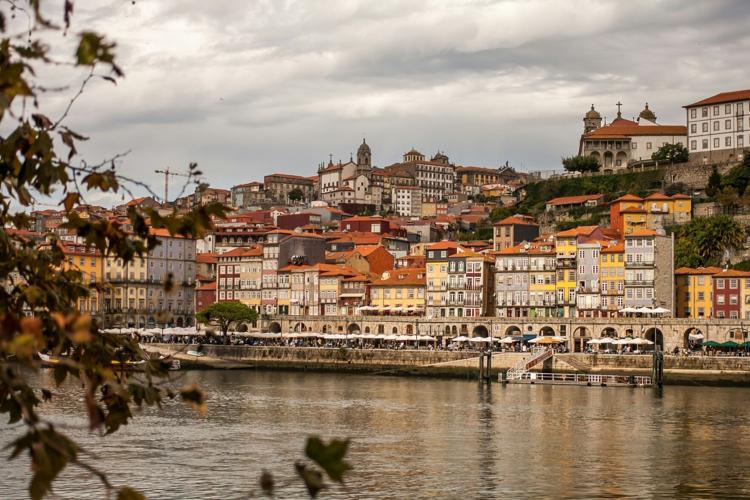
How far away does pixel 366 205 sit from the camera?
499 ft

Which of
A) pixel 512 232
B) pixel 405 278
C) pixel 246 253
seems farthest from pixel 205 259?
pixel 512 232

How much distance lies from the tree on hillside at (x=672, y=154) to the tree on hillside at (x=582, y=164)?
5644 millimetres

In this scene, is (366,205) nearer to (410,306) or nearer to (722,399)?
(410,306)

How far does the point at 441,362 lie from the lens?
73438mm

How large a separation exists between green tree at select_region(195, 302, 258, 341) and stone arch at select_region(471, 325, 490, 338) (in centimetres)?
1703

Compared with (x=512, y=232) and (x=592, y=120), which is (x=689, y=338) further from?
(x=592, y=120)

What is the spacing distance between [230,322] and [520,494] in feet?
215

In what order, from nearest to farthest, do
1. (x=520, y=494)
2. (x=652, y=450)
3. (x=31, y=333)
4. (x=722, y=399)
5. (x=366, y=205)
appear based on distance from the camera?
(x=31, y=333) → (x=520, y=494) → (x=652, y=450) → (x=722, y=399) → (x=366, y=205)

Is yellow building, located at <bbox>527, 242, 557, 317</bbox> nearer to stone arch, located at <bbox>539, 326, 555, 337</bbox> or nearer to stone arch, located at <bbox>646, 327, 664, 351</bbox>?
stone arch, located at <bbox>539, 326, 555, 337</bbox>

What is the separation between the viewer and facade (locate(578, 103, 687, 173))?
372 feet

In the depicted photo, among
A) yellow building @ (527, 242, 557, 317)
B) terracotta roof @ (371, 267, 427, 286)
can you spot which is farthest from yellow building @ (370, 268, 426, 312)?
yellow building @ (527, 242, 557, 317)

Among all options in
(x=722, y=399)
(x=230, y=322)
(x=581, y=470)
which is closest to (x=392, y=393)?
(x=722, y=399)

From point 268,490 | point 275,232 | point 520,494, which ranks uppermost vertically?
point 275,232

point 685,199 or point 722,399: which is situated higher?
point 685,199
